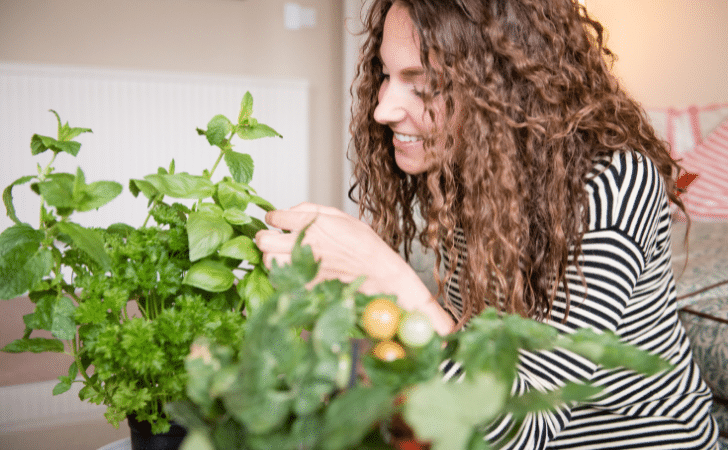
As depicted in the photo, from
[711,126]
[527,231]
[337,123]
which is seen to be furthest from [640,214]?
[337,123]

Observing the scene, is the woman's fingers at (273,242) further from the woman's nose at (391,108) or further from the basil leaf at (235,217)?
the woman's nose at (391,108)

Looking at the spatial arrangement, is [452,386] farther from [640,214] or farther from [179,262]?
[640,214]

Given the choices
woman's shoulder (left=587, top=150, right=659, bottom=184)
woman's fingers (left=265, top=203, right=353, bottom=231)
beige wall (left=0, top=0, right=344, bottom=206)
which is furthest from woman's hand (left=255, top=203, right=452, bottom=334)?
beige wall (left=0, top=0, right=344, bottom=206)

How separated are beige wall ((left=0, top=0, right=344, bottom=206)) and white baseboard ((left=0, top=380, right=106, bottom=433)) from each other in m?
1.86

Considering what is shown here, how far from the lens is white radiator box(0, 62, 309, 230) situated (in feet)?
7.89

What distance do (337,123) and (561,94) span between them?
2.39 metres

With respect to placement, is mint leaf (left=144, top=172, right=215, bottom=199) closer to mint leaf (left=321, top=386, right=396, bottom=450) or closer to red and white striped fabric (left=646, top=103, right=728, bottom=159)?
mint leaf (left=321, top=386, right=396, bottom=450)

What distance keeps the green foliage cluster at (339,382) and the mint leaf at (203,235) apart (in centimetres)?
22

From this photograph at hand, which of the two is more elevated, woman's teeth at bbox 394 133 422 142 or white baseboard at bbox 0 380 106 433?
woman's teeth at bbox 394 133 422 142

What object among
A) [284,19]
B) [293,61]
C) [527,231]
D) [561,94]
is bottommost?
[527,231]

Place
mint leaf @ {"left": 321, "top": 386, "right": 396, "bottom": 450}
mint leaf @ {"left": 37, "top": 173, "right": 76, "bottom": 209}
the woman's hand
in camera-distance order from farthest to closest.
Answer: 1. the woman's hand
2. mint leaf @ {"left": 37, "top": 173, "right": 76, "bottom": 209}
3. mint leaf @ {"left": 321, "top": 386, "right": 396, "bottom": 450}

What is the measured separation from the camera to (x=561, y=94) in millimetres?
787

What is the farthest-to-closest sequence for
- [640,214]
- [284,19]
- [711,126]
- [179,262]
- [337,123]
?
1. [337,123]
2. [284,19]
3. [711,126]
4. [640,214]
5. [179,262]

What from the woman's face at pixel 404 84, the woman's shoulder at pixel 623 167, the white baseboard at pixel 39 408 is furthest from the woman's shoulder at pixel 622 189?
the white baseboard at pixel 39 408
